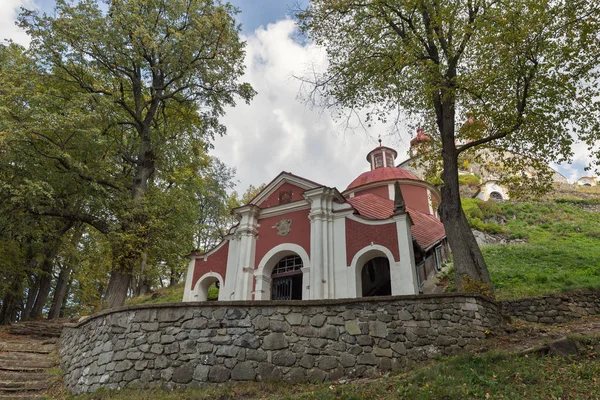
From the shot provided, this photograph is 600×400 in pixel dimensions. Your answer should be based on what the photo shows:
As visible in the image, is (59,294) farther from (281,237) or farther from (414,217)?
(414,217)

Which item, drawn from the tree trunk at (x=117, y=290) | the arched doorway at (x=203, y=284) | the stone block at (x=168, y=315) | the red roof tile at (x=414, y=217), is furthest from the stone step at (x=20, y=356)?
the red roof tile at (x=414, y=217)

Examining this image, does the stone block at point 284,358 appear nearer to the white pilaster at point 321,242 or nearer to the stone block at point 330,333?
the stone block at point 330,333

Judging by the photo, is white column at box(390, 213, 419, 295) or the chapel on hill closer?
white column at box(390, 213, 419, 295)

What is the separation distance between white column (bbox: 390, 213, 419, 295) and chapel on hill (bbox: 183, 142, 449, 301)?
0.10 feet

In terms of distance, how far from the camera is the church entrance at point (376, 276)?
16.8m

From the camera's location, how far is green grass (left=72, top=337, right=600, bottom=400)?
5289 mm

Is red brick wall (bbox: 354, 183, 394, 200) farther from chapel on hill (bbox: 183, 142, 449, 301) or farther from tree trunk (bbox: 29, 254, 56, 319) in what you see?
tree trunk (bbox: 29, 254, 56, 319)

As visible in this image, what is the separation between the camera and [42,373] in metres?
9.58

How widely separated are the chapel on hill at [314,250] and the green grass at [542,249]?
108 inches

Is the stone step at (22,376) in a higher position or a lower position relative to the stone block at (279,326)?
lower

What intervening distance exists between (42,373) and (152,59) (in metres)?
11.0

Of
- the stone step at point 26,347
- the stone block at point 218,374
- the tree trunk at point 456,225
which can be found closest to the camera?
the stone block at point 218,374

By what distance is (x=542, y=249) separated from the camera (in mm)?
18266

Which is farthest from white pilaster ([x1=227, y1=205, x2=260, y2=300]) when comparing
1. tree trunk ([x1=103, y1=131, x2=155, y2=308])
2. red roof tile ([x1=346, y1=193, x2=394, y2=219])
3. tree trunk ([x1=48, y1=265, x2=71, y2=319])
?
tree trunk ([x1=48, y1=265, x2=71, y2=319])
